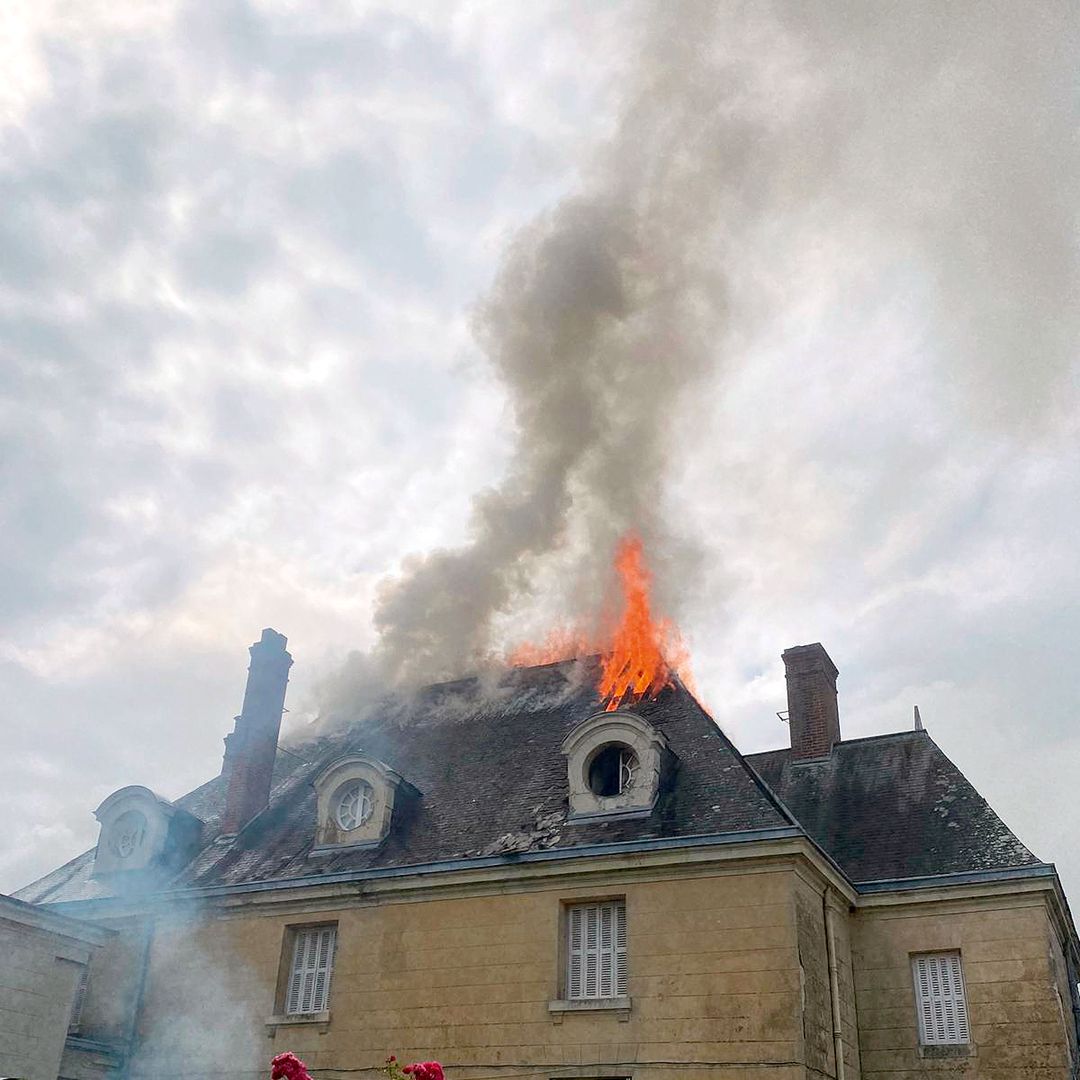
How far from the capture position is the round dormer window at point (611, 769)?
1747 centimetres

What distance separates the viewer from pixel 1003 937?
17031 mm

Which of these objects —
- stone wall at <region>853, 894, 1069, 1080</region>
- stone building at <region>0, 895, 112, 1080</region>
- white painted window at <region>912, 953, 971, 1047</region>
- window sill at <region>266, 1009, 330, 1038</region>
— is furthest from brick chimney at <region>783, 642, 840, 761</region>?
stone building at <region>0, 895, 112, 1080</region>

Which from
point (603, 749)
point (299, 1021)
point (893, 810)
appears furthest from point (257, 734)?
point (893, 810)

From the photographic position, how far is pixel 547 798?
59.9 ft

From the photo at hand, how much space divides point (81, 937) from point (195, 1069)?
3541 millimetres

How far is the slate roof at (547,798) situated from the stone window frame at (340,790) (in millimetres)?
252

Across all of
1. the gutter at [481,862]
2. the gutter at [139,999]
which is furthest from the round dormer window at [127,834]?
the gutter at [139,999]

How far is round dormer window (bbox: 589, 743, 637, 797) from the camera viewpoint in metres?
17.5

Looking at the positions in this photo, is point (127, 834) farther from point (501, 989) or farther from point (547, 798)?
point (501, 989)

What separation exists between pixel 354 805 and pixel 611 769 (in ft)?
16.8

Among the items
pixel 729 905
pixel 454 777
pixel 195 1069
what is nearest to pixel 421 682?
pixel 454 777

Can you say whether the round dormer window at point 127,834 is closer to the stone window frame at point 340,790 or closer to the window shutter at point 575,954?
the stone window frame at point 340,790

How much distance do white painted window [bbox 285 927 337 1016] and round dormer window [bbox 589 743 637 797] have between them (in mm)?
5262

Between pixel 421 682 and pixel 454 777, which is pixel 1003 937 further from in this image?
pixel 421 682
